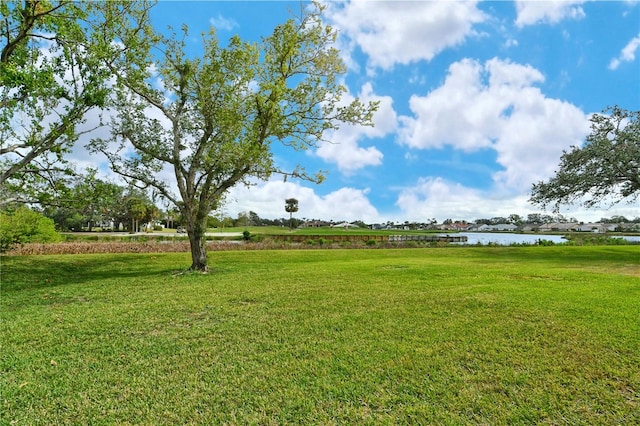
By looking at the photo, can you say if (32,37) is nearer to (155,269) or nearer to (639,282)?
(155,269)

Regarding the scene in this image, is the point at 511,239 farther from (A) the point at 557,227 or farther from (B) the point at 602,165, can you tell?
(A) the point at 557,227

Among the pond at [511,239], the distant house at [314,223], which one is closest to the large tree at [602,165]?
the pond at [511,239]

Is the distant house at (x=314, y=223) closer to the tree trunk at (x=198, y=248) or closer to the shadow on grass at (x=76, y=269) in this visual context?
the shadow on grass at (x=76, y=269)

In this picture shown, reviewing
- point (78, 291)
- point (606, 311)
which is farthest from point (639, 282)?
point (78, 291)

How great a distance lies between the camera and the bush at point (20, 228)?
1480 centimetres

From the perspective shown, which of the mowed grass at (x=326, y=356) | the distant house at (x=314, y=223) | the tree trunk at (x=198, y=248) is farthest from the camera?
the distant house at (x=314, y=223)

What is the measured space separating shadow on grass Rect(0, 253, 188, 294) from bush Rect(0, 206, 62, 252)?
1.75 m

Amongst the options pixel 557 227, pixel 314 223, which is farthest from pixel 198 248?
pixel 314 223

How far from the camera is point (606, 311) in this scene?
5.80 m

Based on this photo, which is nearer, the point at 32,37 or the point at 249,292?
the point at 249,292

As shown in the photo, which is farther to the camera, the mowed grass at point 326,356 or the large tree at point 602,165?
the large tree at point 602,165

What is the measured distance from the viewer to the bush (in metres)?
14.8

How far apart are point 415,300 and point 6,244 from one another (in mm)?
18159

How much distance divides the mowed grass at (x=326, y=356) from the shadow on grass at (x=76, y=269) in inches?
94.5
